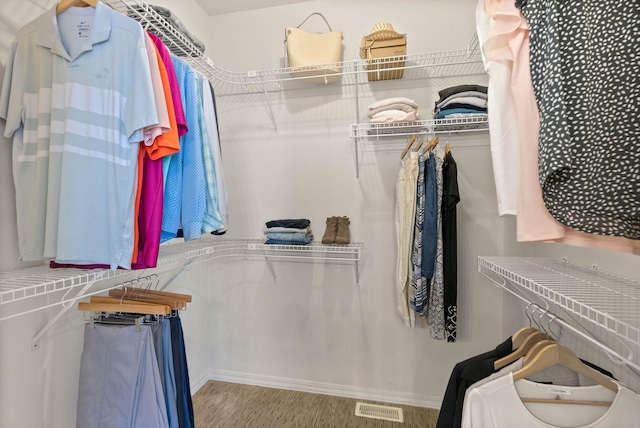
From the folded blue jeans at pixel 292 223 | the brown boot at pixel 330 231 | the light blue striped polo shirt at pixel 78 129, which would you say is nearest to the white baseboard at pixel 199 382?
the folded blue jeans at pixel 292 223

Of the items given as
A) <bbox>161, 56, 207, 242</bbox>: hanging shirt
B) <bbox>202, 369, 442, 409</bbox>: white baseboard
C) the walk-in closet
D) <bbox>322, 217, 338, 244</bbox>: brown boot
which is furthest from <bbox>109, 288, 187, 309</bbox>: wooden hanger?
<bbox>202, 369, 442, 409</bbox>: white baseboard

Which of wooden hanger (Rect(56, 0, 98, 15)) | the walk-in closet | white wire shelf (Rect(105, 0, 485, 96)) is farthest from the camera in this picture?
white wire shelf (Rect(105, 0, 485, 96))

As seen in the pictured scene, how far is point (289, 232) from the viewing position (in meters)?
2.05

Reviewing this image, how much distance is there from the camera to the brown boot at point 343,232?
2.03 metres

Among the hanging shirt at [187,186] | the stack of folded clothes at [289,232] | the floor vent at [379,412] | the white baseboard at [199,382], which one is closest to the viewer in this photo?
the hanging shirt at [187,186]

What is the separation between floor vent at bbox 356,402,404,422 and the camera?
194 centimetres

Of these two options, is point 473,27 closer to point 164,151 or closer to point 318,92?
point 318,92

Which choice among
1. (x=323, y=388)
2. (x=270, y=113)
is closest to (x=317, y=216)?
(x=270, y=113)

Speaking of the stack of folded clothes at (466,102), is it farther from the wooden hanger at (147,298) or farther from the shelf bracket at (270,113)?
the wooden hanger at (147,298)

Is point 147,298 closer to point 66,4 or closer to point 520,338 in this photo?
point 66,4

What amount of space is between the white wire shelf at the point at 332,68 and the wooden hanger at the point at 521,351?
4.69 ft

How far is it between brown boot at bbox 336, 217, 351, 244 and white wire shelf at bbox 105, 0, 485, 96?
2.86ft

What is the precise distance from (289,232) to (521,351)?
1357mm

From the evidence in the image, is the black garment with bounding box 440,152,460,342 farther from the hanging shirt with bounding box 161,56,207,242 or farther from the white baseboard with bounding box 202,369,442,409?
the hanging shirt with bounding box 161,56,207,242
